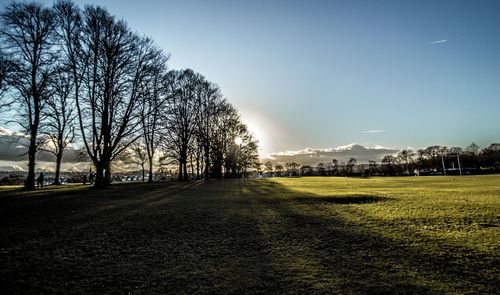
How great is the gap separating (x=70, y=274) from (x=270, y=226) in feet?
19.4

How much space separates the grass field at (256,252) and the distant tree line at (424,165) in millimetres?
92507

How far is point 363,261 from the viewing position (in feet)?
20.2

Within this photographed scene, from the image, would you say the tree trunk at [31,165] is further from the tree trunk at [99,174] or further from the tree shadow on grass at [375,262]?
the tree shadow on grass at [375,262]

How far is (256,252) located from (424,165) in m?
138

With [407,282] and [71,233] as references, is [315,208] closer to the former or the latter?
[407,282]

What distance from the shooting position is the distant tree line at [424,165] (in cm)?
10450

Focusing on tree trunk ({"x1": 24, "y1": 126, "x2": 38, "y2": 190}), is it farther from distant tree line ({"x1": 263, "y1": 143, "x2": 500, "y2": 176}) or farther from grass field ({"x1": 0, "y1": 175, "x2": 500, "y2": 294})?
distant tree line ({"x1": 263, "y1": 143, "x2": 500, "y2": 176})

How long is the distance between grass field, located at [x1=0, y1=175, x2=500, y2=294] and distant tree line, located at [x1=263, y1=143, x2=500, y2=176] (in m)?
92.5

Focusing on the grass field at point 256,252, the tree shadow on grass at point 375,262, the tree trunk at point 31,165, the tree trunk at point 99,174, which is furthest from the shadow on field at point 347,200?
the tree trunk at point 31,165

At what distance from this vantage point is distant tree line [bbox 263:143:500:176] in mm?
104500

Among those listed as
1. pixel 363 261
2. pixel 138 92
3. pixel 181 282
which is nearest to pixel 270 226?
pixel 363 261

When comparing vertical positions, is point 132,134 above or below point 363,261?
above

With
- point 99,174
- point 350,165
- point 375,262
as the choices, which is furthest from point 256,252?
point 350,165

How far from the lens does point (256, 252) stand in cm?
698
